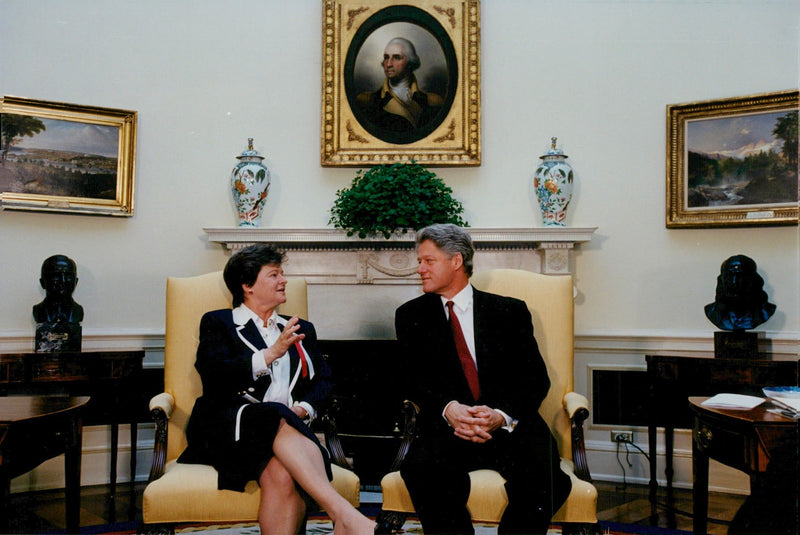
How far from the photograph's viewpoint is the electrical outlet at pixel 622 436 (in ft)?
14.2

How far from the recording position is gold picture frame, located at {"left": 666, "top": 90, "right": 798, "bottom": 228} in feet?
13.4

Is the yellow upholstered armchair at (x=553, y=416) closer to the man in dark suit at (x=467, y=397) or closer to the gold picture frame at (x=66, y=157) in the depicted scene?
the man in dark suit at (x=467, y=397)

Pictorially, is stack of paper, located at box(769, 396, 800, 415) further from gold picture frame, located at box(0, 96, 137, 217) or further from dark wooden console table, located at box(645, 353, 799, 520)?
gold picture frame, located at box(0, 96, 137, 217)

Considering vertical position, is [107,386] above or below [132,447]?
above

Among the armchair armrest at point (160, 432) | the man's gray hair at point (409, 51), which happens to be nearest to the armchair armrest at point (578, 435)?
the armchair armrest at point (160, 432)

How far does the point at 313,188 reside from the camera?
181 inches

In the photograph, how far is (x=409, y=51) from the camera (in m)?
4.59

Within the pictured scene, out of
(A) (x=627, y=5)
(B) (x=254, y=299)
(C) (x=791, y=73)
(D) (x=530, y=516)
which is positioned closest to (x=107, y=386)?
(B) (x=254, y=299)

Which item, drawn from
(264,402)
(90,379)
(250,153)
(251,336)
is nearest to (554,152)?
(250,153)

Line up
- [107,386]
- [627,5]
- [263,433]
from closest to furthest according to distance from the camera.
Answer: [263,433] < [107,386] < [627,5]

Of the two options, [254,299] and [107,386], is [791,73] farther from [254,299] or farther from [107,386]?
[107,386]

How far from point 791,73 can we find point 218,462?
4116 mm

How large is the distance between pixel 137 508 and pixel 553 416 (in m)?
2.43

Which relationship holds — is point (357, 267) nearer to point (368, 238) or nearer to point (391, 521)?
point (368, 238)
